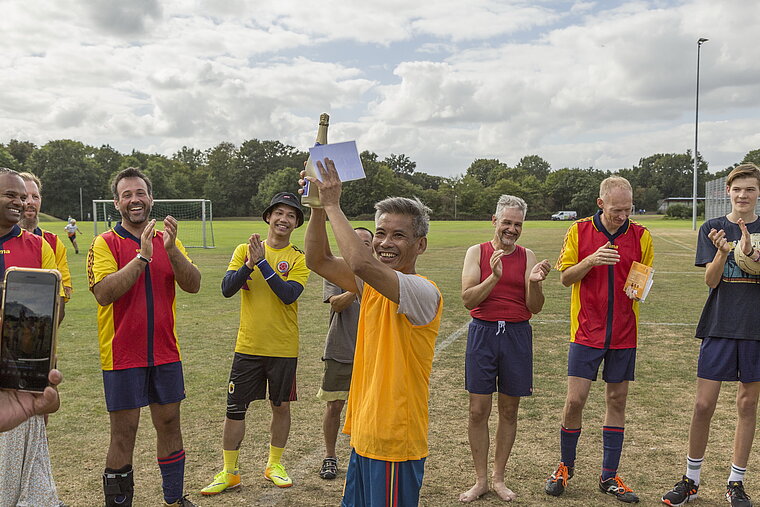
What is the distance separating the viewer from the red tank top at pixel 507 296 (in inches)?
178

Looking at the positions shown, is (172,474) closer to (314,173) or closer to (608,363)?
(314,173)

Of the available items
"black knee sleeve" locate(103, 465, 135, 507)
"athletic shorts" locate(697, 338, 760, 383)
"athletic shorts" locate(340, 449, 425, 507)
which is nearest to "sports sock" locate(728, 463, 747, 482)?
"athletic shorts" locate(697, 338, 760, 383)

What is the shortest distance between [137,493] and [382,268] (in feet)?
10.1

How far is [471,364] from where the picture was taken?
4562 mm

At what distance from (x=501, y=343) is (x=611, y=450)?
1.18 m

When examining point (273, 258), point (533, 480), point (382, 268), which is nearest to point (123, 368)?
point (273, 258)

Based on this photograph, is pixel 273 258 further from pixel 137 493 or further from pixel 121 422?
pixel 137 493

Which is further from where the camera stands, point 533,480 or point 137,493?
point 533,480

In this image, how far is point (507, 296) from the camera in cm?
455

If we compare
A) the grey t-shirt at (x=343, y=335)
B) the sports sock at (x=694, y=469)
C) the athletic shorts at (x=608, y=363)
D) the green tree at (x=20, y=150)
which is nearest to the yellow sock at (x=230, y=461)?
the grey t-shirt at (x=343, y=335)

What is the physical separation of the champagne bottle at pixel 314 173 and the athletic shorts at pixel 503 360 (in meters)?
2.42

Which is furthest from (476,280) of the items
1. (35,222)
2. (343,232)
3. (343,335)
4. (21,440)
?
(35,222)

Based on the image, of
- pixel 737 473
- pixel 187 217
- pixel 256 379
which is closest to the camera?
pixel 737 473

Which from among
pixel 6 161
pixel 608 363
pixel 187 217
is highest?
pixel 6 161
